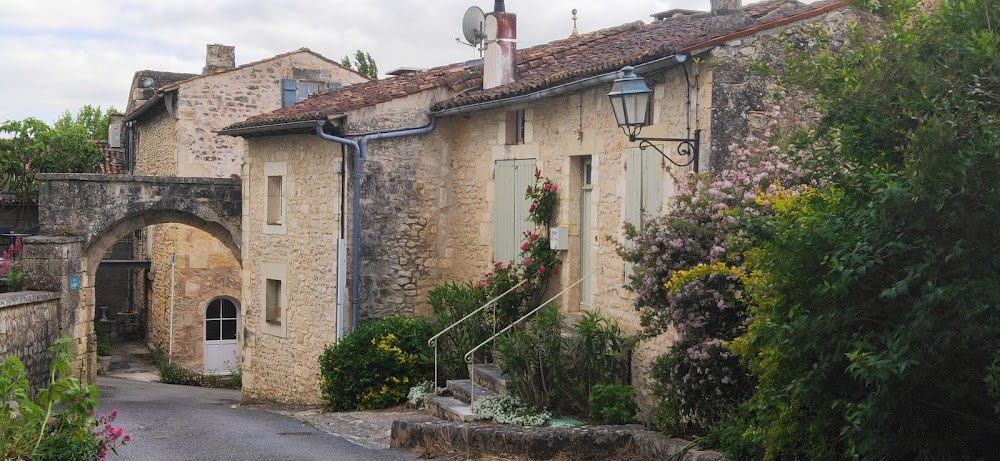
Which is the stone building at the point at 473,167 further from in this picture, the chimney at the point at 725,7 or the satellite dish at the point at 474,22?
the satellite dish at the point at 474,22

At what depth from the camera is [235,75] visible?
24703mm

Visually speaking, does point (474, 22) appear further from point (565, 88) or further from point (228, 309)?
point (228, 309)

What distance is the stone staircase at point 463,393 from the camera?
1189 cm

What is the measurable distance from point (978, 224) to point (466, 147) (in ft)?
33.9

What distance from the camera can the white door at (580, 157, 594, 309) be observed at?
41.1ft

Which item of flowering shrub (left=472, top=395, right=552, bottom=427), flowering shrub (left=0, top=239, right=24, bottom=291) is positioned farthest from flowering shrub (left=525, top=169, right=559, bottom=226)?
flowering shrub (left=0, top=239, right=24, bottom=291)

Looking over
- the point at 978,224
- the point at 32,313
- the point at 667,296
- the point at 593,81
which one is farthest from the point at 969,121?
the point at 32,313

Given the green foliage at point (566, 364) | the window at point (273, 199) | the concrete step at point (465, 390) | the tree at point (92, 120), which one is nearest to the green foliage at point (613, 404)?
the green foliage at point (566, 364)

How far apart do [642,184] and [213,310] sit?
54.7 feet

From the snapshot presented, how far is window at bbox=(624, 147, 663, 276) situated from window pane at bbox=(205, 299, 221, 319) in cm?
1612

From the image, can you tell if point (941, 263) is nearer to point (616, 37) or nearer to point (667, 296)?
point (667, 296)

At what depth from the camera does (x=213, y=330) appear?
84.0ft

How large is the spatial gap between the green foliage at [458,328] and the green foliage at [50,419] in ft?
21.5

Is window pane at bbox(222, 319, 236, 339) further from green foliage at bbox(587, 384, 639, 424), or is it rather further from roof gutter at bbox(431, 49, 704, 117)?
green foliage at bbox(587, 384, 639, 424)
